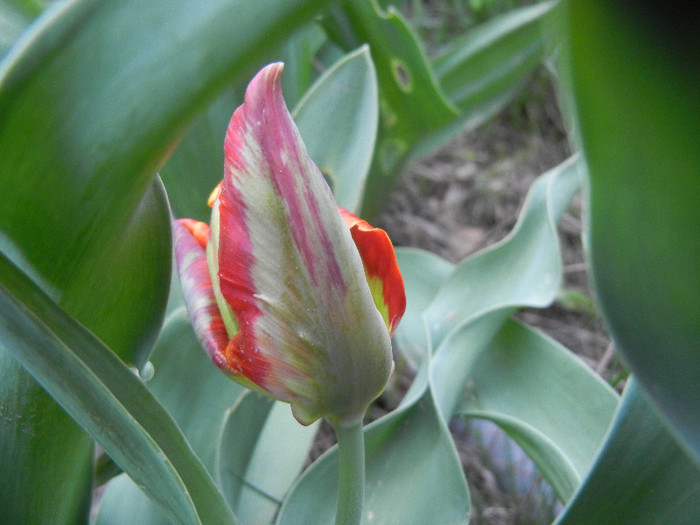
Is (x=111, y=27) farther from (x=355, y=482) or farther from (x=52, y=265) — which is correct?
(x=355, y=482)

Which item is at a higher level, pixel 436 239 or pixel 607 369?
pixel 436 239

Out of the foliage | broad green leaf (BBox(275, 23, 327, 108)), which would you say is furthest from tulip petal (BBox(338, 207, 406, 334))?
broad green leaf (BBox(275, 23, 327, 108))

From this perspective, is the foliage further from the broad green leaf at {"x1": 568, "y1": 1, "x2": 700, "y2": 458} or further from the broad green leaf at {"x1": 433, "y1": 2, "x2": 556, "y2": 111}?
the broad green leaf at {"x1": 433, "y1": 2, "x2": 556, "y2": 111}

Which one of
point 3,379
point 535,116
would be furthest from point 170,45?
point 535,116

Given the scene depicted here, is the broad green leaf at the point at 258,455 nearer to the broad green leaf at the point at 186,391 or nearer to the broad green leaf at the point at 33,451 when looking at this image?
the broad green leaf at the point at 186,391

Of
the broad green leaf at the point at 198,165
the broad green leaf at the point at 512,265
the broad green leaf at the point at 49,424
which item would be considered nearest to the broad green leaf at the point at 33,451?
the broad green leaf at the point at 49,424
